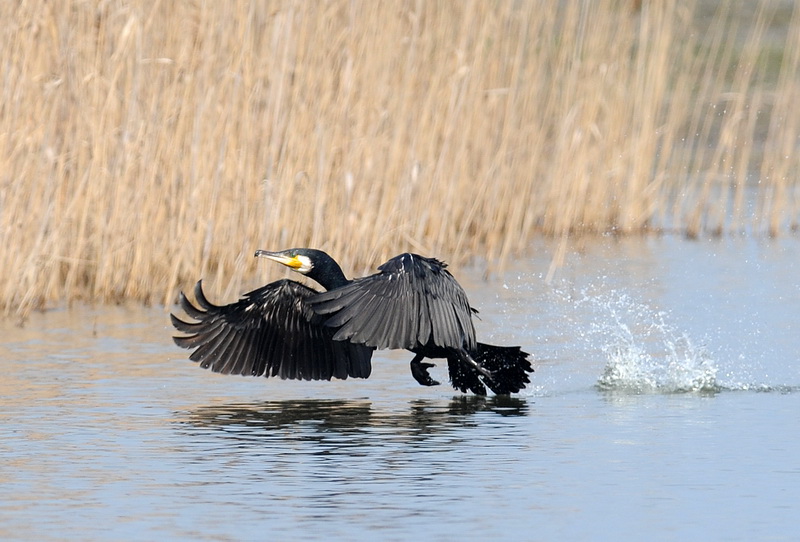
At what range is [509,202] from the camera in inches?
439

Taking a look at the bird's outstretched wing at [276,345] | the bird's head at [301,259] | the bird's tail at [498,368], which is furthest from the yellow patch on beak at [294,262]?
the bird's tail at [498,368]

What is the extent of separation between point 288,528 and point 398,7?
599 centimetres

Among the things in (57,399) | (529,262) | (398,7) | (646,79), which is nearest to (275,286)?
(57,399)

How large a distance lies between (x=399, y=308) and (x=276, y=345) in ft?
2.91

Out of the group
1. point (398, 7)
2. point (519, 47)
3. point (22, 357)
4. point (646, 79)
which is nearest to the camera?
point (22, 357)

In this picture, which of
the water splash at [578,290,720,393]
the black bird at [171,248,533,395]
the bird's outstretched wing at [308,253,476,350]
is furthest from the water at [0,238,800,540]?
the bird's outstretched wing at [308,253,476,350]

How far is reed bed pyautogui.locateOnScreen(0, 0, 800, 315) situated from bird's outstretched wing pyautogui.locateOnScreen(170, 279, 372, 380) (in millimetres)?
1855

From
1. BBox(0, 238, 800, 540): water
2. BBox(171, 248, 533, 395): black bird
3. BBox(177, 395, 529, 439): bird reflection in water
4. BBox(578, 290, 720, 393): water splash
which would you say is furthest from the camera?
BBox(578, 290, 720, 393): water splash

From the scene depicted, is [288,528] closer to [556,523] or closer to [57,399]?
[556,523]

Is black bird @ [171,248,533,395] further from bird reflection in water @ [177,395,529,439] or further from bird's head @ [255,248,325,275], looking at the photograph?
bird reflection in water @ [177,395,529,439]

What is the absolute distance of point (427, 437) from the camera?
5.48 m

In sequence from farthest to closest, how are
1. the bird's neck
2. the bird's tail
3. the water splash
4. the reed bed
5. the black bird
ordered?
the reed bed, the water splash, the bird's tail, the bird's neck, the black bird

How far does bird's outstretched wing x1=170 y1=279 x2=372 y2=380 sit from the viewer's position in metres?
6.52

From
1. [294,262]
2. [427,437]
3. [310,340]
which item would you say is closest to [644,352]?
[310,340]
